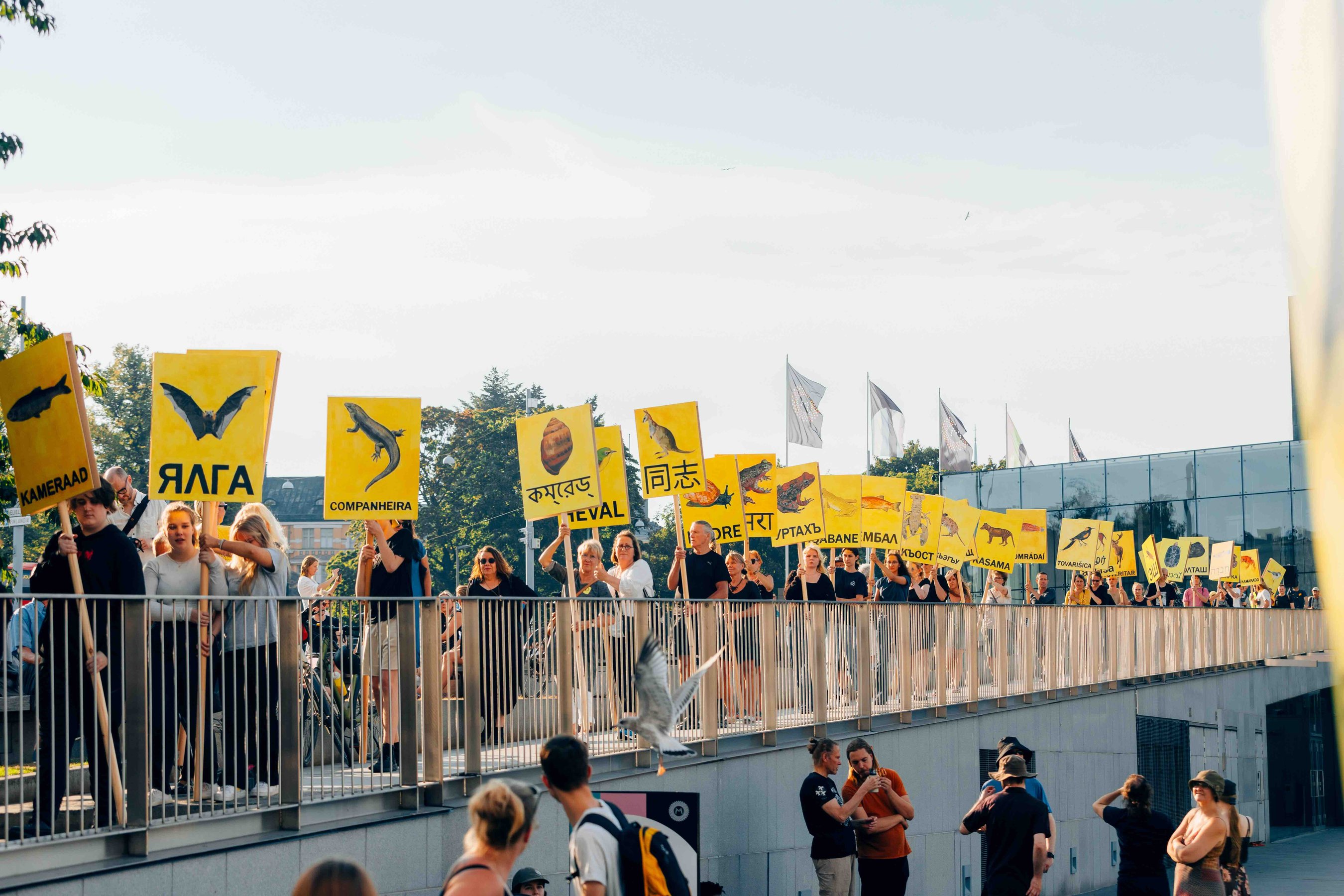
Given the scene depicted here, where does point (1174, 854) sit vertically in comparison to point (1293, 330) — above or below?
below

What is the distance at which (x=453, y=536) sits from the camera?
266ft

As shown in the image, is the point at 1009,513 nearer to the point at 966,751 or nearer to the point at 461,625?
the point at 966,751

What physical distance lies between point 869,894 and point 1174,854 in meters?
2.55

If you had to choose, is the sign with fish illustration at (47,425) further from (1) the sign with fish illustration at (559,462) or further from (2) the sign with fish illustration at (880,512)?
(2) the sign with fish illustration at (880,512)

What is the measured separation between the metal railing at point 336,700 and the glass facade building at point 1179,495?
40.4 meters

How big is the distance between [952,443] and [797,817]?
176 feet

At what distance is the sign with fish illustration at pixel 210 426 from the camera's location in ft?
29.8

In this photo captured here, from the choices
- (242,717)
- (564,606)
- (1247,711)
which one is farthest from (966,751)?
(1247,711)

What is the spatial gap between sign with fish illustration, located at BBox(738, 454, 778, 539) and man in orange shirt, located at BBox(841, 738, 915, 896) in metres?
5.62

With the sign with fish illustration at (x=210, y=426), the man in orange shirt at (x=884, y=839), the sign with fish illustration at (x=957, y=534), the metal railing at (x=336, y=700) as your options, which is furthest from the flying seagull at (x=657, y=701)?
the sign with fish illustration at (x=957, y=534)

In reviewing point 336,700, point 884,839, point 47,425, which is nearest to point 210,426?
point 47,425

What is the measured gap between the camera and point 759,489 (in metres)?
18.3

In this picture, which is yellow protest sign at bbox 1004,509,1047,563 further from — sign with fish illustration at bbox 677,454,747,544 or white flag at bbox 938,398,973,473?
white flag at bbox 938,398,973,473

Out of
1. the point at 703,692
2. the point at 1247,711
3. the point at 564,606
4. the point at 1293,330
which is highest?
the point at 1293,330
